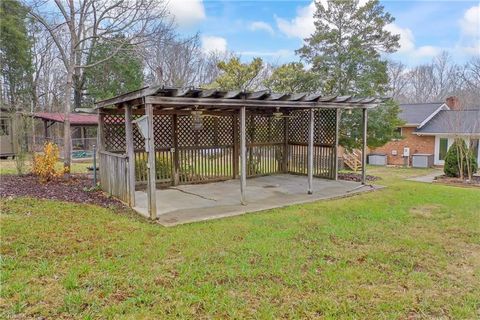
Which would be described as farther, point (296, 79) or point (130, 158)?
point (296, 79)

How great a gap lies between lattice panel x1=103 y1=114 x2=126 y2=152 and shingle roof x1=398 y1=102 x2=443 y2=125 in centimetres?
1616

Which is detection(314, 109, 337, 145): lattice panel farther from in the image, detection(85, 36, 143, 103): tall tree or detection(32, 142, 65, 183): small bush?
detection(85, 36, 143, 103): tall tree

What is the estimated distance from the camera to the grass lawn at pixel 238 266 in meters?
2.96

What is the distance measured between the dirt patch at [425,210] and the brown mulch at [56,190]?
5516 mm

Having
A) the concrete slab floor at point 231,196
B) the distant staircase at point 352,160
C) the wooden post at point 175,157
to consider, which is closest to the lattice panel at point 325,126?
the concrete slab floor at point 231,196

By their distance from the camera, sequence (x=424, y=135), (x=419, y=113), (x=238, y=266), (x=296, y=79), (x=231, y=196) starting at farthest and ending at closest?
1. (x=419, y=113)
2. (x=424, y=135)
3. (x=296, y=79)
4. (x=231, y=196)
5. (x=238, y=266)

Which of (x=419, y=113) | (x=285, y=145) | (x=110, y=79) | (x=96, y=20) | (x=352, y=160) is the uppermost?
(x=110, y=79)

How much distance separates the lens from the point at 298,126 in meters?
10.6

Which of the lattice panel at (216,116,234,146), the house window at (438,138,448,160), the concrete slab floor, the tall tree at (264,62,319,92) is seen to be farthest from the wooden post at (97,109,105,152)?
the house window at (438,138,448,160)

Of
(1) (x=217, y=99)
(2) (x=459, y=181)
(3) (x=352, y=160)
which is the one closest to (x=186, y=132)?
(1) (x=217, y=99)

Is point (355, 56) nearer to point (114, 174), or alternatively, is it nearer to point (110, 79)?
point (114, 174)

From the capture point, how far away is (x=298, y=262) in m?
3.89

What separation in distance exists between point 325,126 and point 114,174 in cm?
615

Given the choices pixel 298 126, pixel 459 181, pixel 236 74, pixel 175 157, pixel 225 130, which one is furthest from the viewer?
pixel 236 74
